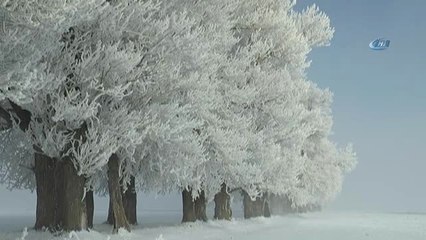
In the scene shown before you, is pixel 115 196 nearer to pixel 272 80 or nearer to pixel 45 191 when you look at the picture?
pixel 45 191

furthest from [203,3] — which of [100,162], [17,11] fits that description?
[17,11]

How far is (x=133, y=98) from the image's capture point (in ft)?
55.3

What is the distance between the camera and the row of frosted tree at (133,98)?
1264cm

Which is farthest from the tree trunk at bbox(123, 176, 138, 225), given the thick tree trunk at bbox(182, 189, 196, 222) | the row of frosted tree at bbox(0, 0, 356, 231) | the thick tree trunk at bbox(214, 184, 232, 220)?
the thick tree trunk at bbox(214, 184, 232, 220)

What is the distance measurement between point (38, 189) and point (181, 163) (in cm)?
471

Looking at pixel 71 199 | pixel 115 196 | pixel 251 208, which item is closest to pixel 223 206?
pixel 251 208

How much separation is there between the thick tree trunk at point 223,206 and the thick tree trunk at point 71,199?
40.3ft

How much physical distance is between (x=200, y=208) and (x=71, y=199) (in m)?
11.0

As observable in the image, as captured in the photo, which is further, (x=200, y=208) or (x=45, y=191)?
(x=200, y=208)

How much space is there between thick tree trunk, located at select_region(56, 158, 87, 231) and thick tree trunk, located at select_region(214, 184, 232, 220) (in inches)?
483

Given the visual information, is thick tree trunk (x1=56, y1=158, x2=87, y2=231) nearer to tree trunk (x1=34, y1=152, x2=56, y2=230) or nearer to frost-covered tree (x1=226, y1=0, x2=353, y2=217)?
tree trunk (x1=34, y1=152, x2=56, y2=230)

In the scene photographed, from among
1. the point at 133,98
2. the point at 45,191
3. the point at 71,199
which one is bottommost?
the point at 71,199

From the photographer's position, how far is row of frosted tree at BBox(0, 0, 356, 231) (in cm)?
1264

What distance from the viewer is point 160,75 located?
16625 millimetres
